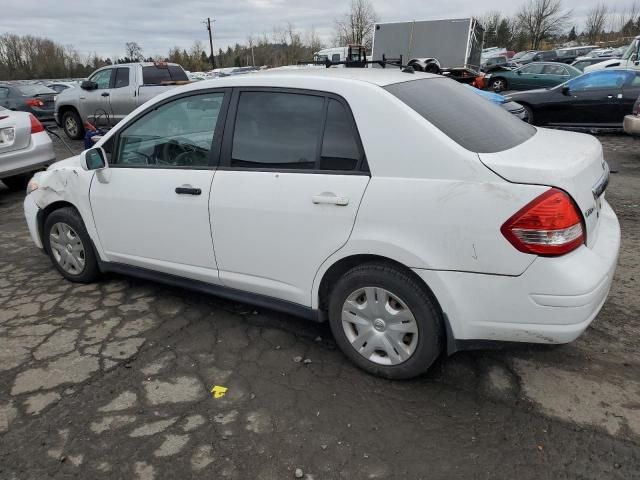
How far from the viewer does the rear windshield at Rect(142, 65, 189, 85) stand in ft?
38.4

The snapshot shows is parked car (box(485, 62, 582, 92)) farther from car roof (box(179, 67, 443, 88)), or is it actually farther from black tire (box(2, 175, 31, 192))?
car roof (box(179, 67, 443, 88))

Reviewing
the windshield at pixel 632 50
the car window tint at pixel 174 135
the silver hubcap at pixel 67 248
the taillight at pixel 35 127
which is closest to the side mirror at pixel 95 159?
the car window tint at pixel 174 135

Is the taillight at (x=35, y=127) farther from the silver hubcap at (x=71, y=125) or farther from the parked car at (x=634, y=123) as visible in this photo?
the parked car at (x=634, y=123)

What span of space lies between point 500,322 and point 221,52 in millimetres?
75727

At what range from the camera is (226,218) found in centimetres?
309

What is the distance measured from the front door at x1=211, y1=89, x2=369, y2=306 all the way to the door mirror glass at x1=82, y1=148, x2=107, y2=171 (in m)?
1.10

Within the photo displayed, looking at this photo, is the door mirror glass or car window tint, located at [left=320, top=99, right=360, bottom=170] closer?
car window tint, located at [left=320, top=99, right=360, bottom=170]

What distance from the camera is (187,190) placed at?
3.23m

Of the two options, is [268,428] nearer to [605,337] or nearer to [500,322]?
[500,322]

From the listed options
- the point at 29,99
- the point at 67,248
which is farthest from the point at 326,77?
the point at 29,99

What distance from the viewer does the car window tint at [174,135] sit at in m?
3.28

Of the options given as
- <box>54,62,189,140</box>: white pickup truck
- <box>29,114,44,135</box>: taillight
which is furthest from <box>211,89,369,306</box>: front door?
<box>54,62,189,140</box>: white pickup truck

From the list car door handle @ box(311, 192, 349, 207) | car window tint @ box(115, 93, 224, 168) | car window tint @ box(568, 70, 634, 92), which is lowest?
car window tint @ box(568, 70, 634, 92)

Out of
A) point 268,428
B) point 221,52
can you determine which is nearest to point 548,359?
point 268,428
